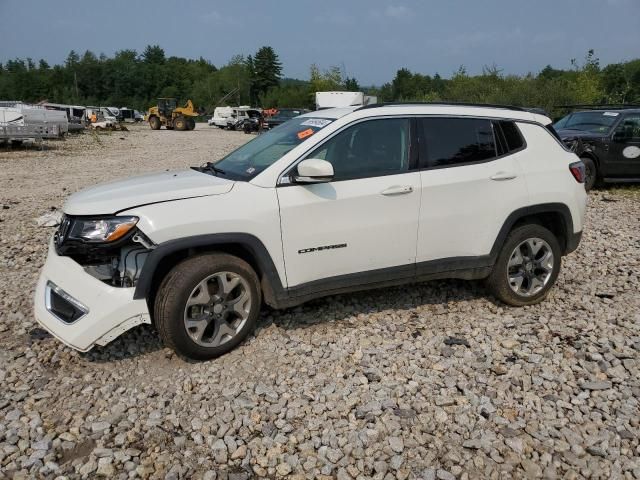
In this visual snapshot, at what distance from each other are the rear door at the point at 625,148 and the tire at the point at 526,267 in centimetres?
749

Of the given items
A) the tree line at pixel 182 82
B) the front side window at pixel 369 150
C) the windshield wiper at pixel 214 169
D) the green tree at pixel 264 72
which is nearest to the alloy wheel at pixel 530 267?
the front side window at pixel 369 150

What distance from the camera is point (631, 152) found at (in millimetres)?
10945

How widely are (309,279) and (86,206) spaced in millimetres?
1656

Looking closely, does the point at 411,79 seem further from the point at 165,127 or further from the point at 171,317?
the point at 171,317

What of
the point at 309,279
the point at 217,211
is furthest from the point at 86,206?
the point at 309,279

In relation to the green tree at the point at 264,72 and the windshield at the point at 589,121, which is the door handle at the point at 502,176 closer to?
the windshield at the point at 589,121

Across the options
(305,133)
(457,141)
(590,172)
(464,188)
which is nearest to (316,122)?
(305,133)

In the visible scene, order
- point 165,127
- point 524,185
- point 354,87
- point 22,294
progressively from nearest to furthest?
point 524,185 < point 22,294 < point 165,127 < point 354,87

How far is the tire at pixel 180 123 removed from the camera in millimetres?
38812

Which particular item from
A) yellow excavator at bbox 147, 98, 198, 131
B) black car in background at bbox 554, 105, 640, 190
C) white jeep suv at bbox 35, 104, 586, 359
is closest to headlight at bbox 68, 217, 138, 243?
white jeep suv at bbox 35, 104, 586, 359

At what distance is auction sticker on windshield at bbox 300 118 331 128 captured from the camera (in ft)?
13.6

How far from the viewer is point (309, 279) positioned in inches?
156

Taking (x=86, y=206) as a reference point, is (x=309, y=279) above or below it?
below

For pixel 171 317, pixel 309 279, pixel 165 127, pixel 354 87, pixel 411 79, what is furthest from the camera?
pixel 411 79
